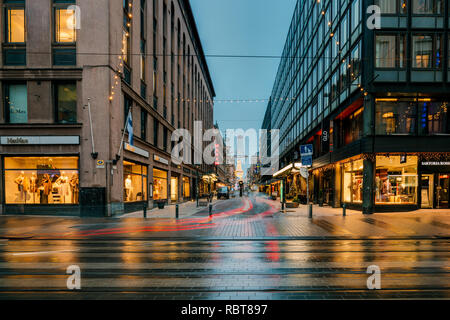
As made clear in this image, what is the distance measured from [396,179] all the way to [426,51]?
9.86m

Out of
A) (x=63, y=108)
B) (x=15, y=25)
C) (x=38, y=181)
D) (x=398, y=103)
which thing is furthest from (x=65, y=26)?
(x=398, y=103)

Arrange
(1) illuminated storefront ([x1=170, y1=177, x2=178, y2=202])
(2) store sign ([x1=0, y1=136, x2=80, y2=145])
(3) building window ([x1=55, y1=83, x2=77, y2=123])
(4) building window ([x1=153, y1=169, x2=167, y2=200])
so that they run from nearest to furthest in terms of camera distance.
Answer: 1. (2) store sign ([x1=0, y1=136, x2=80, y2=145])
2. (3) building window ([x1=55, y1=83, x2=77, y2=123])
3. (4) building window ([x1=153, y1=169, x2=167, y2=200])
4. (1) illuminated storefront ([x1=170, y1=177, x2=178, y2=202])

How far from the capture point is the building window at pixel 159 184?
26141 millimetres

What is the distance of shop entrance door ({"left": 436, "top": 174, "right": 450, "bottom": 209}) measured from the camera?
19656mm

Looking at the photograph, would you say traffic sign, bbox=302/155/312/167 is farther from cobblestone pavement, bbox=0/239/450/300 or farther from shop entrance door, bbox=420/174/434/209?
shop entrance door, bbox=420/174/434/209

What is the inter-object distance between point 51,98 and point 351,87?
2320 cm

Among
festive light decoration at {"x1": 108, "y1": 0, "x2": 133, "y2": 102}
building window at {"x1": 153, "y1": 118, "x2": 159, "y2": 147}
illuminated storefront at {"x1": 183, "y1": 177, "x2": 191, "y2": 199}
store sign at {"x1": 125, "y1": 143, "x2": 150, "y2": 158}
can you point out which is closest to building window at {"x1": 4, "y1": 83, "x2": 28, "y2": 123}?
festive light decoration at {"x1": 108, "y1": 0, "x2": 133, "y2": 102}

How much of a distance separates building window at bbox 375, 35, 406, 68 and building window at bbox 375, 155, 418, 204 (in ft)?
23.0

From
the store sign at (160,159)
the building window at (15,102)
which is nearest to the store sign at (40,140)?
the building window at (15,102)

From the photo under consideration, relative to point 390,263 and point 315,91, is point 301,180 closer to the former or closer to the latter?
point 315,91

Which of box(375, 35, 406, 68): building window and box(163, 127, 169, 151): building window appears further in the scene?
box(163, 127, 169, 151): building window

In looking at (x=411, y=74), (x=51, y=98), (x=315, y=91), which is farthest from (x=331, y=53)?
(x=51, y=98)
